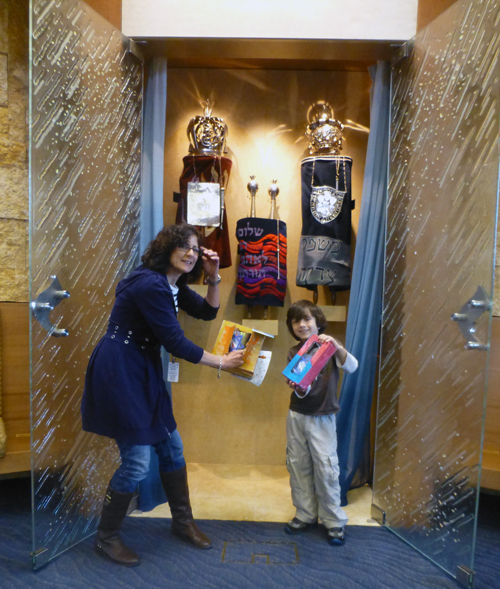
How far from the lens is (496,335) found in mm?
2127

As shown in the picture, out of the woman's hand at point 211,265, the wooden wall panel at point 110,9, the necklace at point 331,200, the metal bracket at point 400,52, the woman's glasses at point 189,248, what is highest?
the wooden wall panel at point 110,9

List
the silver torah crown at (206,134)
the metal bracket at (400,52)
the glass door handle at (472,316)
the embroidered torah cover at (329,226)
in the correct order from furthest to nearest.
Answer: the silver torah crown at (206,134)
the embroidered torah cover at (329,226)
the metal bracket at (400,52)
the glass door handle at (472,316)

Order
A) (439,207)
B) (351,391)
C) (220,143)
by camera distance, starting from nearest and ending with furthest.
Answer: (439,207), (351,391), (220,143)

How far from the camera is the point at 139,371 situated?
1765 millimetres

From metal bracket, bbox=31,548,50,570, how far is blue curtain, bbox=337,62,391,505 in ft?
4.45

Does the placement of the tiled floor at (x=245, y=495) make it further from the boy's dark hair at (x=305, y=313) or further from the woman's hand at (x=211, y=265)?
the woman's hand at (x=211, y=265)

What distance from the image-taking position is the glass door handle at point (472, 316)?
5.32 feet

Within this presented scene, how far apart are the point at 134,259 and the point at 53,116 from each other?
74 centimetres

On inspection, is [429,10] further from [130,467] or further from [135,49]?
[130,467]

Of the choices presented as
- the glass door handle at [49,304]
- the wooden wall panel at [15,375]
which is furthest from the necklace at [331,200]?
the wooden wall panel at [15,375]

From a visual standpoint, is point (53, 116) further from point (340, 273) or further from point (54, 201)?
point (340, 273)

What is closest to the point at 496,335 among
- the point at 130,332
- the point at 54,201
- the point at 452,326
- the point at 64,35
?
the point at 452,326

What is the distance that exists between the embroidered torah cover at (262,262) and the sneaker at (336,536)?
112 cm

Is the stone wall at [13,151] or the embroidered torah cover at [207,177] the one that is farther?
the embroidered torah cover at [207,177]
